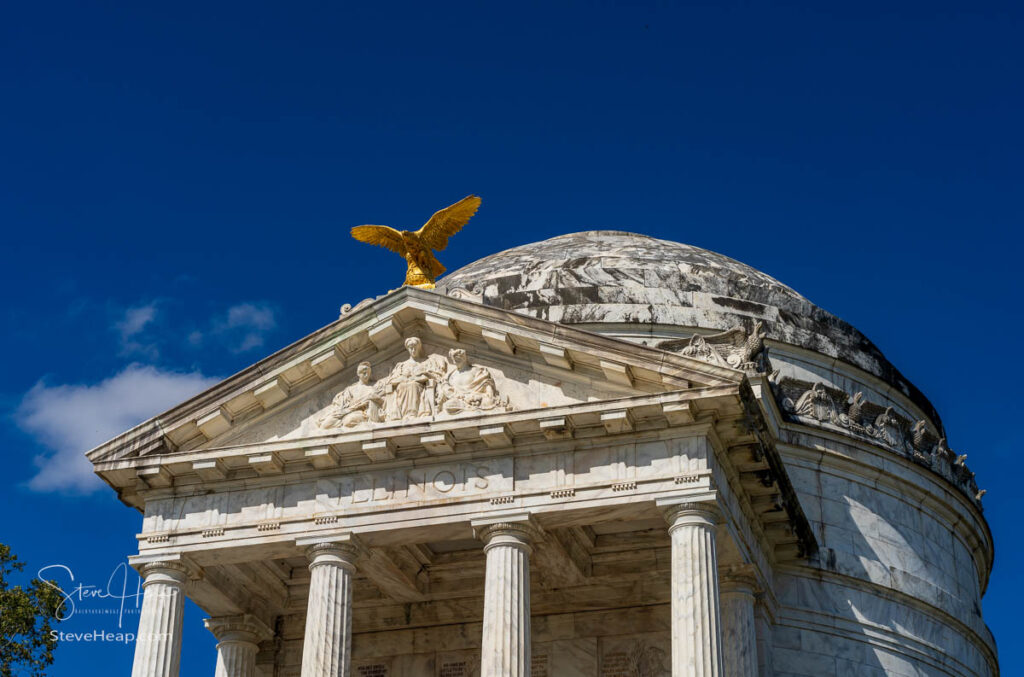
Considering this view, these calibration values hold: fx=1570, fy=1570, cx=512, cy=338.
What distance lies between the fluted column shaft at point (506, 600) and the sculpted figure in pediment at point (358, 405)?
372 cm

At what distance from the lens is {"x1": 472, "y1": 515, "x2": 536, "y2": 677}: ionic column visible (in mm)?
30375

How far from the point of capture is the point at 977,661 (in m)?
41.7

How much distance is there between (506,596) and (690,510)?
13.2 feet

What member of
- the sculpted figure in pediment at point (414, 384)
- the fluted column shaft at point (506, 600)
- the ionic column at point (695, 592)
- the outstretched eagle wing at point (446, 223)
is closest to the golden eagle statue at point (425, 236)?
the outstretched eagle wing at point (446, 223)

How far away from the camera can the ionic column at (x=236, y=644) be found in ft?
120

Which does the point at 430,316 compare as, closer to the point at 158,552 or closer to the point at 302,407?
the point at 302,407

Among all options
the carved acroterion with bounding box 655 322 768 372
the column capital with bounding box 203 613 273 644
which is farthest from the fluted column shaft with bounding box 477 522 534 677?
the column capital with bounding box 203 613 273 644

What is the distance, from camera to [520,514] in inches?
1251

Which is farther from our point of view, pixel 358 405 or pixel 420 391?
pixel 358 405

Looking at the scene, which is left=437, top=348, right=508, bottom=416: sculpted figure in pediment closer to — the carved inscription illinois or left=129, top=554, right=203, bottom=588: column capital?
the carved inscription illinois

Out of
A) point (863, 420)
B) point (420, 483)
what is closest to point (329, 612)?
→ point (420, 483)

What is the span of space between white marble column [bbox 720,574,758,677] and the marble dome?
10.1 metres

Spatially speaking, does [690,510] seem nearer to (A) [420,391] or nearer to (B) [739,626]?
(B) [739,626]

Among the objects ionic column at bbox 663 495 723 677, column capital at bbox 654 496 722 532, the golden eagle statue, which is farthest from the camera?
the golden eagle statue
